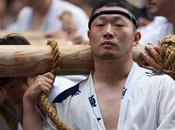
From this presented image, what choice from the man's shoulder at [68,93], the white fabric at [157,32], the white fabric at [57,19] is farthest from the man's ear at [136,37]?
the white fabric at [57,19]

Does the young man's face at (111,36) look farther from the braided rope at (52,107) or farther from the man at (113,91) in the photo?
the braided rope at (52,107)

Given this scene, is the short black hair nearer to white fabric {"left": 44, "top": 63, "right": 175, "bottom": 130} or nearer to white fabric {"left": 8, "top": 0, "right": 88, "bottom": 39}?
white fabric {"left": 44, "top": 63, "right": 175, "bottom": 130}

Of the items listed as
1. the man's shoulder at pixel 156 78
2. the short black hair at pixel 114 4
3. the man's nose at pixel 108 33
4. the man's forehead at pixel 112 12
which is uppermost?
the short black hair at pixel 114 4

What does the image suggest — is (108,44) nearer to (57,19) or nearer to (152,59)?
(152,59)

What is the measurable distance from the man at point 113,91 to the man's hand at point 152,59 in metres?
0.14

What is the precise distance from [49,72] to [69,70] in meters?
0.14

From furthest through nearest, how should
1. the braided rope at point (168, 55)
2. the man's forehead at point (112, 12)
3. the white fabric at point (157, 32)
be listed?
1. the white fabric at point (157, 32)
2. the braided rope at point (168, 55)
3. the man's forehead at point (112, 12)

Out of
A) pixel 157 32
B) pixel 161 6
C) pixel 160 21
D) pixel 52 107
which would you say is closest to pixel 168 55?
pixel 52 107

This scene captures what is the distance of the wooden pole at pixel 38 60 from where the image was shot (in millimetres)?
4070

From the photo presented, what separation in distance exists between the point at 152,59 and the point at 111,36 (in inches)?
14.1

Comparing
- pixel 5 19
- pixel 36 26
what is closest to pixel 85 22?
pixel 36 26

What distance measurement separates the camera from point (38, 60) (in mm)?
4109

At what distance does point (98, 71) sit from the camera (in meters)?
4.10

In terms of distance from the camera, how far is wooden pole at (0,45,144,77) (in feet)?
13.4
